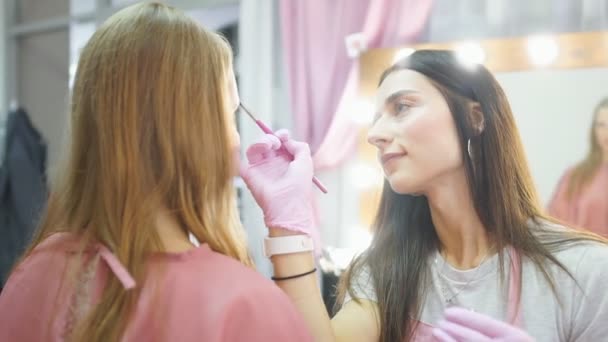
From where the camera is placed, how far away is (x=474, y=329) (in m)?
0.80

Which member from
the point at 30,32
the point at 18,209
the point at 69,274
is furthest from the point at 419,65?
the point at 30,32

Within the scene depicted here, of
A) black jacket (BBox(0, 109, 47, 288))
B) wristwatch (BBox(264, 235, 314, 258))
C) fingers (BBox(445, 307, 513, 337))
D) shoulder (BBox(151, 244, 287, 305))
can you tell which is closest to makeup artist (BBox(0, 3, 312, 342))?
shoulder (BBox(151, 244, 287, 305))

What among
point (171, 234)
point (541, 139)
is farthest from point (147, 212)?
point (541, 139)

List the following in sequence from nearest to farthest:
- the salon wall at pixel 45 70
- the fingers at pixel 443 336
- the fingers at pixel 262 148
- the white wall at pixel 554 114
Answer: the fingers at pixel 443 336, the fingers at pixel 262 148, the white wall at pixel 554 114, the salon wall at pixel 45 70

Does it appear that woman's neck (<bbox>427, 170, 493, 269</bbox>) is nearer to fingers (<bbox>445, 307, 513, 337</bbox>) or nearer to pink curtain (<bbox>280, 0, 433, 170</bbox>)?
fingers (<bbox>445, 307, 513, 337</bbox>)

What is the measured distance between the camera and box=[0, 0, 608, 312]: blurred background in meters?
1.25

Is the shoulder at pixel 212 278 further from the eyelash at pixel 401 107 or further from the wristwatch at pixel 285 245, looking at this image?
the eyelash at pixel 401 107

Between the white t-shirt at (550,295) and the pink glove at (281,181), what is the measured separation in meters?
0.24

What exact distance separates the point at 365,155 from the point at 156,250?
0.63 meters

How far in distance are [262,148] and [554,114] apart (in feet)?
2.31

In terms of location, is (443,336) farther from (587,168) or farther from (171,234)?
(587,168)

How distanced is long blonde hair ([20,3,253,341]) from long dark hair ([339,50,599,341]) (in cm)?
34

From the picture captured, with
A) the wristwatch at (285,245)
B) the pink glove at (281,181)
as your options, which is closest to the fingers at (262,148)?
the pink glove at (281,181)

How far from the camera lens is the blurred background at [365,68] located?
125 cm
